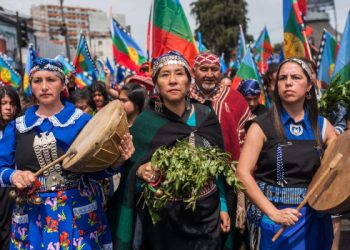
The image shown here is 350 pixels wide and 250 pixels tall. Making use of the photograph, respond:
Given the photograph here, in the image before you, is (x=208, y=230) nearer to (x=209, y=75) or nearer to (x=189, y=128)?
(x=189, y=128)

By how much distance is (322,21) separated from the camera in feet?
216

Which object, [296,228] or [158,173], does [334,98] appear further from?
[158,173]

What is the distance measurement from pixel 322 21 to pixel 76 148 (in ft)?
225

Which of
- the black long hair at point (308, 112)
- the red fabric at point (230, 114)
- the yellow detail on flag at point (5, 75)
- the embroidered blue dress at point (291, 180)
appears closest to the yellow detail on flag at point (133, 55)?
the yellow detail on flag at point (5, 75)

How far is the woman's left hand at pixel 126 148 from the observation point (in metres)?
2.84

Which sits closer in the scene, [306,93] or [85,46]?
[306,93]

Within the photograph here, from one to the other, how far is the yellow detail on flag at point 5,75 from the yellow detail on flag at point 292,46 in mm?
5152

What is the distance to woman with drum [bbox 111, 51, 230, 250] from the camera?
3.05 meters

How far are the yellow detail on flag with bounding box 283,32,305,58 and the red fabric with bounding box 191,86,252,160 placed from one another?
6.82 ft

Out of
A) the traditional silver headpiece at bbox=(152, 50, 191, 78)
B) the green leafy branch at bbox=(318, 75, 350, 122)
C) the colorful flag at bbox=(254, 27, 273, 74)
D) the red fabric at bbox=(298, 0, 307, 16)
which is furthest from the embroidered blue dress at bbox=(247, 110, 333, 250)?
the colorful flag at bbox=(254, 27, 273, 74)

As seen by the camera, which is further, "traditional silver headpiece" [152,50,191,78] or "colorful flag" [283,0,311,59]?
"colorful flag" [283,0,311,59]

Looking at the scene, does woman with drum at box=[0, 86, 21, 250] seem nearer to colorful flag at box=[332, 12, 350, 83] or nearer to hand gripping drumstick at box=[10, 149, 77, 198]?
hand gripping drumstick at box=[10, 149, 77, 198]

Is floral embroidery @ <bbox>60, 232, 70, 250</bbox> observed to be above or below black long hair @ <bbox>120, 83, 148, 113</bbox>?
below

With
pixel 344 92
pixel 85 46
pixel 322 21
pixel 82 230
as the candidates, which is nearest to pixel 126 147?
pixel 82 230
